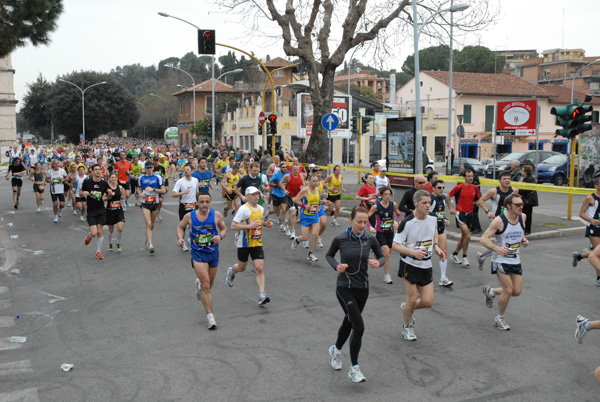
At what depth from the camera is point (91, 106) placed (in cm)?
7762

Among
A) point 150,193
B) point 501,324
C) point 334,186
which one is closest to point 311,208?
point 334,186

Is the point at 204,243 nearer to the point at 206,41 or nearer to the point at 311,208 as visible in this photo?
the point at 311,208

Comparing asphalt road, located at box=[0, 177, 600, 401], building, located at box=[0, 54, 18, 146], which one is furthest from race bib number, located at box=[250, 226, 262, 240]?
building, located at box=[0, 54, 18, 146]

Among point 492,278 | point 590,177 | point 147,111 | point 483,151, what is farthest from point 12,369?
point 147,111

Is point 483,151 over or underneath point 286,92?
underneath

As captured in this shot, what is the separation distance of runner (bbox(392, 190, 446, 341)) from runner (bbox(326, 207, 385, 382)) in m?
0.83

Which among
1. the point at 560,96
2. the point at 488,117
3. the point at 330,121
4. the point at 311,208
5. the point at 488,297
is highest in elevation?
the point at 560,96

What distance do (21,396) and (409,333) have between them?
13.4 ft

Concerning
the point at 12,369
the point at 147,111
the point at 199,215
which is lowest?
the point at 12,369

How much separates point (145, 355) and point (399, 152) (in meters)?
12.7

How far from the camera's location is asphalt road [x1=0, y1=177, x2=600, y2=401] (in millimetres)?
5465

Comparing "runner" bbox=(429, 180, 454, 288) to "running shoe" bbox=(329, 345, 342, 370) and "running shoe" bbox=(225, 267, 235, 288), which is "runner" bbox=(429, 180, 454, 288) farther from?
"running shoe" bbox=(329, 345, 342, 370)

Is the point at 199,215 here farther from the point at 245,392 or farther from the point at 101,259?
the point at 101,259

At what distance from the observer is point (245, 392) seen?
5367 millimetres
